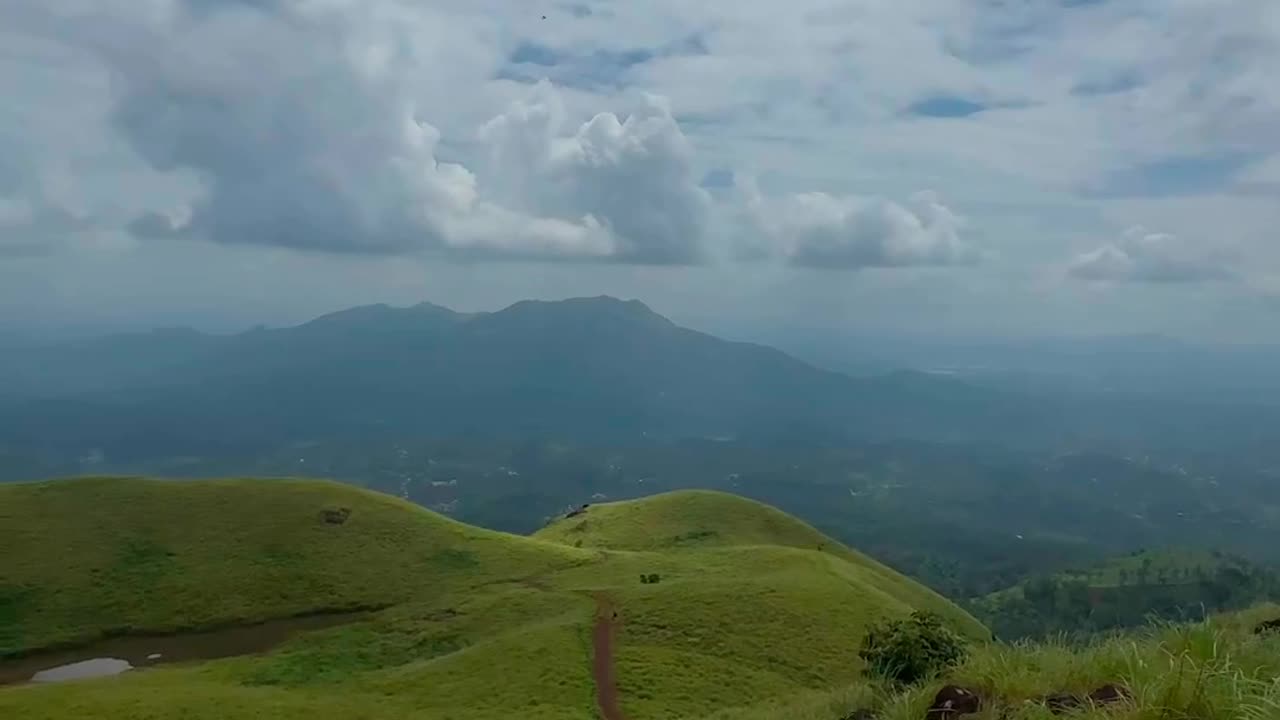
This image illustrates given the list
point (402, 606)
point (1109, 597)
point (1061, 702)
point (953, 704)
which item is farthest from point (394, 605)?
point (1109, 597)

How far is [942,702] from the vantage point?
10.2m

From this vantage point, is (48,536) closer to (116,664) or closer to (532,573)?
(116,664)

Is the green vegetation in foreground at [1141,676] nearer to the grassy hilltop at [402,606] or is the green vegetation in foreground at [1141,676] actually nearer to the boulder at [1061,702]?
→ the boulder at [1061,702]

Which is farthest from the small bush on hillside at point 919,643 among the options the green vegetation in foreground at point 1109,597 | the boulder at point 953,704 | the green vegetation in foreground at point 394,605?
the green vegetation in foreground at point 1109,597

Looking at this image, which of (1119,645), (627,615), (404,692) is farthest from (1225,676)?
(627,615)

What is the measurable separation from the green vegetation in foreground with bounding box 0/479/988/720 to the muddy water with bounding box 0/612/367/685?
131 cm

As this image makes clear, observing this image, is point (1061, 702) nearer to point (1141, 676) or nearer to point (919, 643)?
point (1141, 676)

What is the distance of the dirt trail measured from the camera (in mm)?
44500

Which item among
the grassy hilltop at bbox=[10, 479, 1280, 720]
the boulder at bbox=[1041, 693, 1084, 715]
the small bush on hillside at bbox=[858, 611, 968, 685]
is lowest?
the grassy hilltop at bbox=[10, 479, 1280, 720]

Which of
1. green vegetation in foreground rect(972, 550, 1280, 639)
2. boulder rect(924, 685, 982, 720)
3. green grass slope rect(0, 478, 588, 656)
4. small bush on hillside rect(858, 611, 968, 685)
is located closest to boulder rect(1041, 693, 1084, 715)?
boulder rect(924, 685, 982, 720)

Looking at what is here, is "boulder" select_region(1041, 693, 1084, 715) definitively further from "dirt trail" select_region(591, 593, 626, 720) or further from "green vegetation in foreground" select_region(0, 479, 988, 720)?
"dirt trail" select_region(591, 593, 626, 720)

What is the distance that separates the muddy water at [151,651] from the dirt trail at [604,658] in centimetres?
1796

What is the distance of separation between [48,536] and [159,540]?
816 cm

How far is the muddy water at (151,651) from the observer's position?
179 ft
